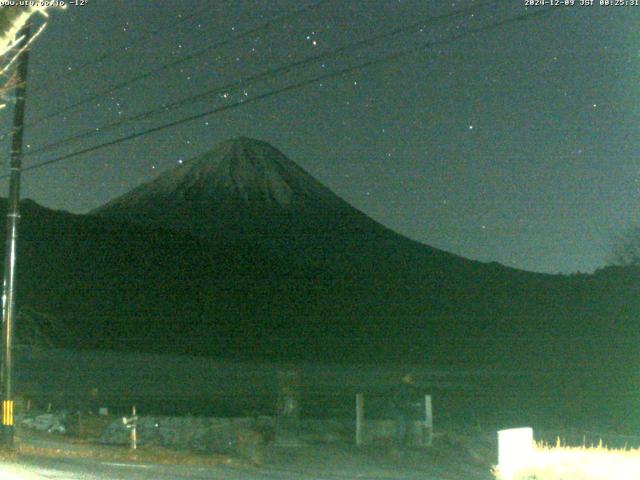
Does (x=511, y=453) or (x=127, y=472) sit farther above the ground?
(x=511, y=453)

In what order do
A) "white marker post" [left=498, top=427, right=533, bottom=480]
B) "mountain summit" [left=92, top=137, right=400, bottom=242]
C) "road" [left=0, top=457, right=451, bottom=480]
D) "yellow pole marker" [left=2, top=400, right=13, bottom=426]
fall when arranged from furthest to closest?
"mountain summit" [left=92, top=137, right=400, bottom=242] < "yellow pole marker" [left=2, top=400, right=13, bottom=426] < "road" [left=0, top=457, right=451, bottom=480] < "white marker post" [left=498, top=427, right=533, bottom=480]

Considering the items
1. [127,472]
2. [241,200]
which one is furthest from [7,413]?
[241,200]

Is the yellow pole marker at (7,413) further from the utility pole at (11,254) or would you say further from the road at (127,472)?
the road at (127,472)

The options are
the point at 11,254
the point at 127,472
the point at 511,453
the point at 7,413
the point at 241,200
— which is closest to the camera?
the point at 511,453

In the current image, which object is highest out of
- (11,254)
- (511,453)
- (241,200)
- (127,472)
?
(241,200)

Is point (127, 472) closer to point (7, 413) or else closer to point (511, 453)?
point (7, 413)

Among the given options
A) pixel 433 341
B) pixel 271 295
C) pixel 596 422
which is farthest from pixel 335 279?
pixel 596 422

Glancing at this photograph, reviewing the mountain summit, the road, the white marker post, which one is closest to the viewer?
the white marker post

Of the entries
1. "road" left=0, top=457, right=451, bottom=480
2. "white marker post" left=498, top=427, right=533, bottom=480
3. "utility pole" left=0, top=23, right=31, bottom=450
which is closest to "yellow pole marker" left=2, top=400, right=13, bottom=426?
"utility pole" left=0, top=23, right=31, bottom=450

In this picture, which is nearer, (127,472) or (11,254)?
(127,472)

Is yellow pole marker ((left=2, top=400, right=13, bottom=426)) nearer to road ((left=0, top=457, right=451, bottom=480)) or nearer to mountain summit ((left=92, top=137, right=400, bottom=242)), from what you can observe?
road ((left=0, top=457, right=451, bottom=480))
